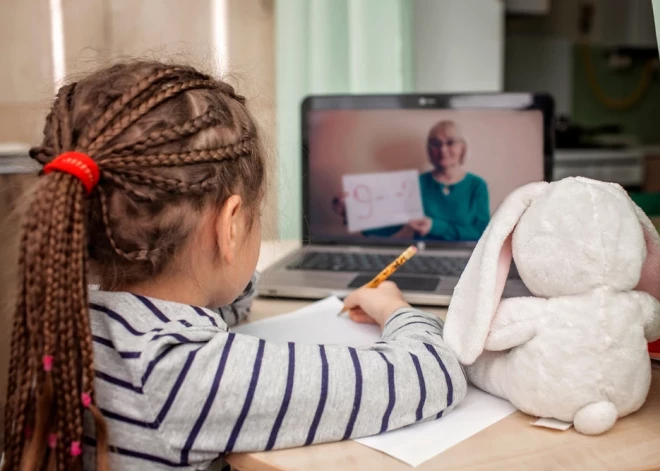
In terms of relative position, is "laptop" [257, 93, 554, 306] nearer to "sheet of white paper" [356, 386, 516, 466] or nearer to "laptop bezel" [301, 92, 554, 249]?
"laptop bezel" [301, 92, 554, 249]

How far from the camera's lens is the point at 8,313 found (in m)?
0.58

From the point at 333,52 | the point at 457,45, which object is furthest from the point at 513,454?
the point at 457,45

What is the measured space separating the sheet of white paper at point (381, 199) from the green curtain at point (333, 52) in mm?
367

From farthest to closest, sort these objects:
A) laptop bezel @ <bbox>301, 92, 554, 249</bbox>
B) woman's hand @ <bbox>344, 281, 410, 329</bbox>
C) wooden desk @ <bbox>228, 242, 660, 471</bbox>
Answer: laptop bezel @ <bbox>301, 92, 554, 249</bbox> < woman's hand @ <bbox>344, 281, 410, 329</bbox> < wooden desk @ <bbox>228, 242, 660, 471</bbox>

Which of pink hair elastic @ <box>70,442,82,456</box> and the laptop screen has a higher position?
the laptop screen

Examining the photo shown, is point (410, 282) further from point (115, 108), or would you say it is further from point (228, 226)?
point (115, 108)

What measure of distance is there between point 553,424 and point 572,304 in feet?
0.33

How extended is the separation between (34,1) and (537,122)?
4.27ft

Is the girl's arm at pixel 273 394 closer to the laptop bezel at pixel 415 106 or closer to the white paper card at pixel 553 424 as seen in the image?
the white paper card at pixel 553 424

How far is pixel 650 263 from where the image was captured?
1.92 feet

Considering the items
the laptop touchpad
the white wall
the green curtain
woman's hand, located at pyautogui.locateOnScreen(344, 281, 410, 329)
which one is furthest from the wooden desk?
the white wall

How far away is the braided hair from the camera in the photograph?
52 centimetres

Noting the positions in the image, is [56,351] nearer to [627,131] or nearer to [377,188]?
[377,188]

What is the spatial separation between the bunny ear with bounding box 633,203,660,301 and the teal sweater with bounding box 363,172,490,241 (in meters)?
0.52
